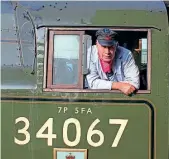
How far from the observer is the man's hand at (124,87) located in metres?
3.46

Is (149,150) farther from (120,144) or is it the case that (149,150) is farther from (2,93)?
(2,93)

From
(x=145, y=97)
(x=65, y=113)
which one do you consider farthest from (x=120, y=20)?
(x=65, y=113)

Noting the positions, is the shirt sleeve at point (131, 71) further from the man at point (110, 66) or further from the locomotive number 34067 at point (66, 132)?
the locomotive number 34067 at point (66, 132)

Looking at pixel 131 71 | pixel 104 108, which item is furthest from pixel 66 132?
pixel 131 71

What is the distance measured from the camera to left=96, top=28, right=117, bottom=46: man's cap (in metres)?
3.52

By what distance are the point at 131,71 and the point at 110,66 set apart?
181 mm

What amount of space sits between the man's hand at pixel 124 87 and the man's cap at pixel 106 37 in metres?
0.34

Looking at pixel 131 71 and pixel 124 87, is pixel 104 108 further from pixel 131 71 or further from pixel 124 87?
pixel 131 71

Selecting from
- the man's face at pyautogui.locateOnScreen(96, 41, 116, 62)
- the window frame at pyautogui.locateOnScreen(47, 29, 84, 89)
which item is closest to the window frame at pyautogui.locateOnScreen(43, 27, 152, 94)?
the window frame at pyautogui.locateOnScreen(47, 29, 84, 89)

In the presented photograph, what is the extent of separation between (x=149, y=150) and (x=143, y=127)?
195 mm

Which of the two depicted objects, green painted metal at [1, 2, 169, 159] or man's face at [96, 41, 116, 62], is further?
man's face at [96, 41, 116, 62]

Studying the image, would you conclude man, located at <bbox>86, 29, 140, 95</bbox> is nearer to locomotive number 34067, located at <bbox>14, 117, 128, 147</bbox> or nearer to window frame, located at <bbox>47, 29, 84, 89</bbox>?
window frame, located at <bbox>47, 29, 84, 89</bbox>

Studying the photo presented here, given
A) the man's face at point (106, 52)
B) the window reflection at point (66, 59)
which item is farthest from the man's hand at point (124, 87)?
the window reflection at point (66, 59)

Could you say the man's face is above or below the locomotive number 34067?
above
